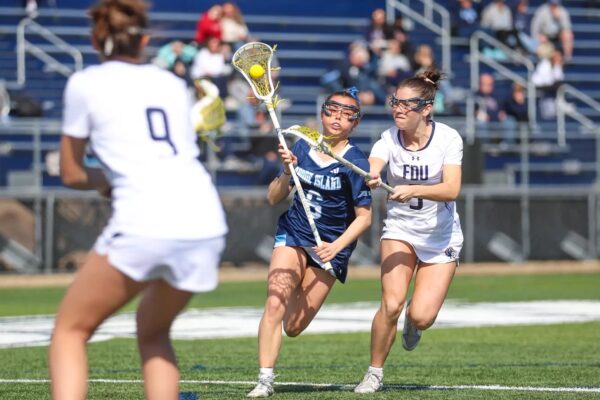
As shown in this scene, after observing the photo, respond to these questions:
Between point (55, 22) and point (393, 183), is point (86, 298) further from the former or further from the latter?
point (55, 22)

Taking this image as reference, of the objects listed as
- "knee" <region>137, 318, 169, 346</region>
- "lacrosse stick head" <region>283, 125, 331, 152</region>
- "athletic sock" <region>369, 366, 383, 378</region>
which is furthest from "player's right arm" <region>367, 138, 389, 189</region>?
"knee" <region>137, 318, 169, 346</region>

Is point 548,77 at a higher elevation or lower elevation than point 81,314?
lower

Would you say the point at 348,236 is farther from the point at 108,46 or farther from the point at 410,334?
the point at 108,46

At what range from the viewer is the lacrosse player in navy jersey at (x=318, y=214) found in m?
9.10

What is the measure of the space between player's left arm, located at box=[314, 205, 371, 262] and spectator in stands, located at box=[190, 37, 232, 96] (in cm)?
1487

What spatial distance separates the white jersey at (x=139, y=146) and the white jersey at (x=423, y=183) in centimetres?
386

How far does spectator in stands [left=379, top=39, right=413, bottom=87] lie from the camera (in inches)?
1008

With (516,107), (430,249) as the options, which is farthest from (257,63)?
(516,107)

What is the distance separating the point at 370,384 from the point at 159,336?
3.35 meters

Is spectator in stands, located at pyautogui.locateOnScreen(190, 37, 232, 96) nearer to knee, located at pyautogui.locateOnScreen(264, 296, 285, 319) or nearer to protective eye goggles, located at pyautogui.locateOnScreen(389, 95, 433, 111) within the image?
protective eye goggles, located at pyautogui.locateOnScreen(389, 95, 433, 111)

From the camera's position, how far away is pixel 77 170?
5680 mm

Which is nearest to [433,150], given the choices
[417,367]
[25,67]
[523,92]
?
[417,367]

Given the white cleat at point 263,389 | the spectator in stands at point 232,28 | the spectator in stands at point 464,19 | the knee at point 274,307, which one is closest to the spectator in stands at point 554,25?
the spectator in stands at point 464,19

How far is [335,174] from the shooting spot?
30.1ft
